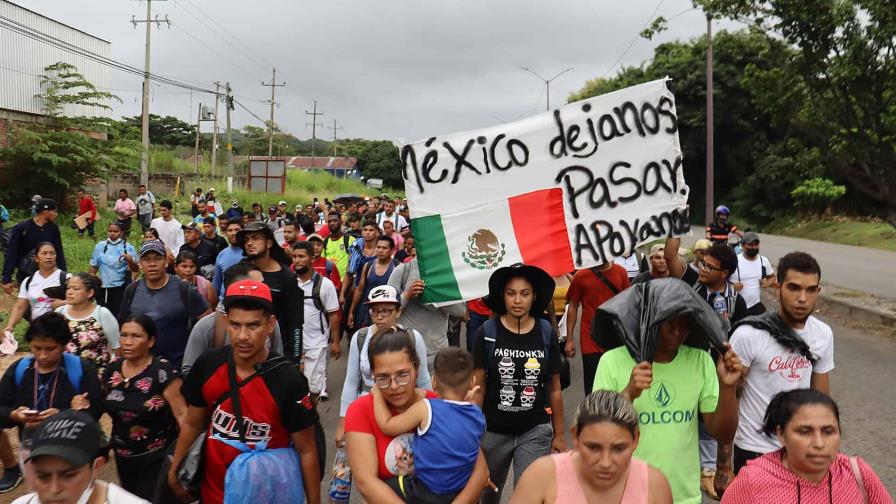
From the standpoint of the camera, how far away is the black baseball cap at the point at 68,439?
8.07ft

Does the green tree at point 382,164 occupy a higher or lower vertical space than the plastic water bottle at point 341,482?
higher

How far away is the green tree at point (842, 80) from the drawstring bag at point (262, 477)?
1014 cm

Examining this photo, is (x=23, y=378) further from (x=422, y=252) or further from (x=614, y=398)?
(x=614, y=398)

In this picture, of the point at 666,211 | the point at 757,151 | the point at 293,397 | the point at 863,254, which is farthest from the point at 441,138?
the point at 757,151

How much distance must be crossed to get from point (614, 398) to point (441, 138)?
364 cm

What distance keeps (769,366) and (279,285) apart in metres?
3.35

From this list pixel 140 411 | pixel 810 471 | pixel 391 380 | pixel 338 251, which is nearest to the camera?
pixel 810 471

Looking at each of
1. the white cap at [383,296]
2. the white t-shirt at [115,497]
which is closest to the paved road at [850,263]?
the white cap at [383,296]

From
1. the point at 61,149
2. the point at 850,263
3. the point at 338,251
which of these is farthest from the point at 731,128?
the point at 338,251

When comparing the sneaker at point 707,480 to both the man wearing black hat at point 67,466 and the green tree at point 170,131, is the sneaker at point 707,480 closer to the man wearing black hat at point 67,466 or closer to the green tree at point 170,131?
the man wearing black hat at point 67,466

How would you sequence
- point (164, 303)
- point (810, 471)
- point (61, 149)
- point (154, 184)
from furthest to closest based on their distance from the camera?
1. point (154, 184)
2. point (61, 149)
3. point (164, 303)
4. point (810, 471)

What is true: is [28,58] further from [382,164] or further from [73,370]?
[382,164]

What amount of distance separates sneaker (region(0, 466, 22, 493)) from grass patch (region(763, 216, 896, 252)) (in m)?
26.3

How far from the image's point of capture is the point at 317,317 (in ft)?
22.8
